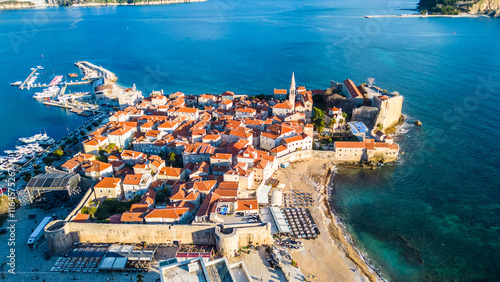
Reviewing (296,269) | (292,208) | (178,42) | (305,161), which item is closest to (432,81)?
(305,161)

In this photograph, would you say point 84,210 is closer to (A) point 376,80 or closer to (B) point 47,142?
(B) point 47,142

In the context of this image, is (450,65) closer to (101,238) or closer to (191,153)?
(191,153)

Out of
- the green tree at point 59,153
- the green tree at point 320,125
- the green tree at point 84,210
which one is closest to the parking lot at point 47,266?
the green tree at point 84,210

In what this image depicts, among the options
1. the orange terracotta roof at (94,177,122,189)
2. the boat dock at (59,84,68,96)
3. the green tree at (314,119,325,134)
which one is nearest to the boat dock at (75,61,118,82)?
the boat dock at (59,84,68,96)

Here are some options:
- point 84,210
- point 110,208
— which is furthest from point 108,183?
point 84,210

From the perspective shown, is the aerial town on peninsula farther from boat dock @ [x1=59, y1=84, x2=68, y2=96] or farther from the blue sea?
boat dock @ [x1=59, y1=84, x2=68, y2=96]

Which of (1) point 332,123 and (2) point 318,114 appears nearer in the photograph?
(1) point 332,123
